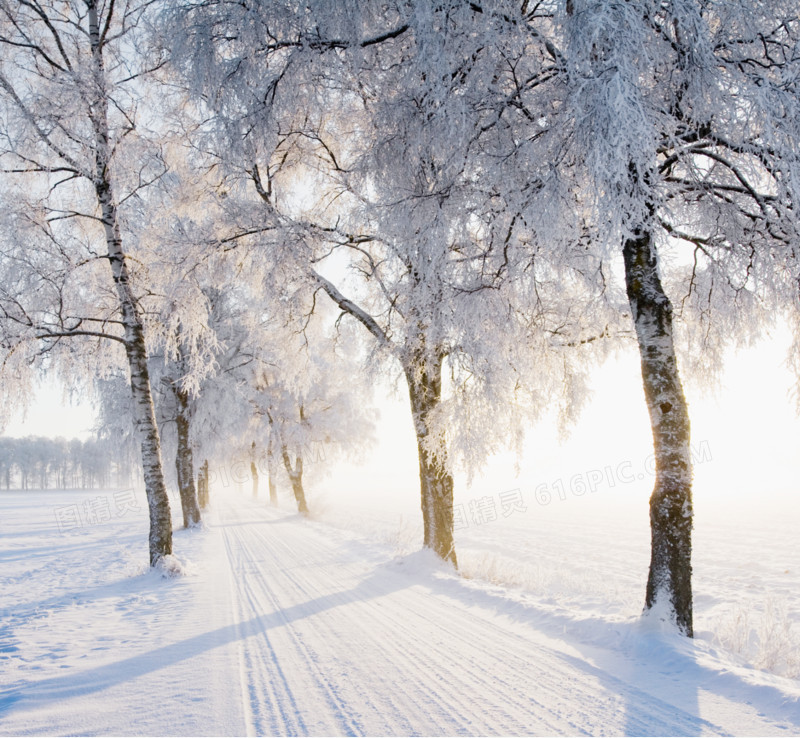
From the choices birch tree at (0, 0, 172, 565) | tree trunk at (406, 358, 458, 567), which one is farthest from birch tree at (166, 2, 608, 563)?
birch tree at (0, 0, 172, 565)

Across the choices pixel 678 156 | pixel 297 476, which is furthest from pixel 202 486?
pixel 678 156

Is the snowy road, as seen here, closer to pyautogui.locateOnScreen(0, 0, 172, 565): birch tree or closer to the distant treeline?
pyautogui.locateOnScreen(0, 0, 172, 565): birch tree

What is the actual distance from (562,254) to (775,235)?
6.82 feet

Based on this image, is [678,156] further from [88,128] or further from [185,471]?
[185,471]

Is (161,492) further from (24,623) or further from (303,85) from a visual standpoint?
(303,85)

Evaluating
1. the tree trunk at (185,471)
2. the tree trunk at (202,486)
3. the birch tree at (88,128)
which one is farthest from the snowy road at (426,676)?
the tree trunk at (202,486)

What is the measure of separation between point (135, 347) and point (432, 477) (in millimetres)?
6166

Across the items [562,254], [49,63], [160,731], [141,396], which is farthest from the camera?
[141,396]

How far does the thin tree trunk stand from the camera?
27.3 feet

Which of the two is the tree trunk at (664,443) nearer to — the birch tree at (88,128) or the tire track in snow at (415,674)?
the tire track in snow at (415,674)

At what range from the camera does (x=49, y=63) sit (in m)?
8.23

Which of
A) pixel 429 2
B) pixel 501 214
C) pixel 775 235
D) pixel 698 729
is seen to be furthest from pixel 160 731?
pixel 775 235

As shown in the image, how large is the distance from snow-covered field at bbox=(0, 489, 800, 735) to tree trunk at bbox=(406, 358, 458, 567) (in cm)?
49

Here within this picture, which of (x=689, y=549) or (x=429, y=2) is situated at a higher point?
(x=429, y=2)
